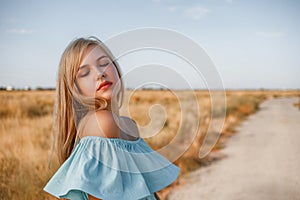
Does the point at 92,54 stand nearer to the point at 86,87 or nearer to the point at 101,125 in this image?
the point at 86,87

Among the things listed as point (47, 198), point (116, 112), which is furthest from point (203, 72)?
point (47, 198)

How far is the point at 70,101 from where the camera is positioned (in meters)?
2.12

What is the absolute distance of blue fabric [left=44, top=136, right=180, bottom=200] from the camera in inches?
73.0

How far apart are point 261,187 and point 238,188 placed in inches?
12.8

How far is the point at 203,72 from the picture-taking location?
200 cm

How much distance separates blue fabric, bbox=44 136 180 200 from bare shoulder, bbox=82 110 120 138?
0.03 m

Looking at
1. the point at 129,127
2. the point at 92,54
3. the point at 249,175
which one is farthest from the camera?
the point at 249,175

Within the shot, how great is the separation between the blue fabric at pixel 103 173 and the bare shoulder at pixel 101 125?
0.03m

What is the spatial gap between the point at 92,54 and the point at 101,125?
0.41 meters

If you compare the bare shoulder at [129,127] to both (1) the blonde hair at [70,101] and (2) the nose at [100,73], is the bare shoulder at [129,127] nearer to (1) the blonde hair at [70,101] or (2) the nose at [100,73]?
(1) the blonde hair at [70,101]

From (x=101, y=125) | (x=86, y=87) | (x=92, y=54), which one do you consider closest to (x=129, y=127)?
(x=101, y=125)

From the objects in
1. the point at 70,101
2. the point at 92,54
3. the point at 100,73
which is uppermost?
the point at 92,54

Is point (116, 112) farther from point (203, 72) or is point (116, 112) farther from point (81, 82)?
point (203, 72)

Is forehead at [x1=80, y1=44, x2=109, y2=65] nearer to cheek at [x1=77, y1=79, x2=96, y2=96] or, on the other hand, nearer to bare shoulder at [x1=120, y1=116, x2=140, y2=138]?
cheek at [x1=77, y1=79, x2=96, y2=96]
